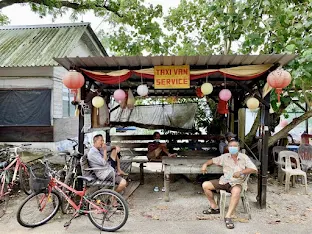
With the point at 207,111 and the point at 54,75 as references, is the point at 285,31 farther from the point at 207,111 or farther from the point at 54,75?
the point at 54,75

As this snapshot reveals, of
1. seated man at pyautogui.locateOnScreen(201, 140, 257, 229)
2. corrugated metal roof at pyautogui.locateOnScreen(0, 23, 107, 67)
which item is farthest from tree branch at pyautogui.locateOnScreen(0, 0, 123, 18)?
seated man at pyautogui.locateOnScreen(201, 140, 257, 229)

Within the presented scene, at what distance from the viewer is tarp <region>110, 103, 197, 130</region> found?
900 cm

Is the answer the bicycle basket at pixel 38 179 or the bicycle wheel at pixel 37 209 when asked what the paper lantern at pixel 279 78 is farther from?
the bicycle wheel at pixel 37 209

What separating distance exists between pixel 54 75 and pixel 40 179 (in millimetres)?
4812

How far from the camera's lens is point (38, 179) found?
12.8ft

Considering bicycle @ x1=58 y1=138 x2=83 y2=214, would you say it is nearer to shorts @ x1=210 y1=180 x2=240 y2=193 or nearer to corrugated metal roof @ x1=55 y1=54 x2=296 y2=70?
corrugated metal roof @ x1=55 y1=54 x2=296 y2=70

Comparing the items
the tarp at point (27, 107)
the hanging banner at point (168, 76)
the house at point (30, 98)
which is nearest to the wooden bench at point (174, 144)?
the house at point (30, 98)

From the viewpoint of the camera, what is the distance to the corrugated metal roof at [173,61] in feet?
14.9

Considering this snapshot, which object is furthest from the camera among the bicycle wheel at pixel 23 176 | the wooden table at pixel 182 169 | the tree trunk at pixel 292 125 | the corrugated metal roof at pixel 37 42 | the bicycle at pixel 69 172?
the corrugated metal roof at pixel 37 42

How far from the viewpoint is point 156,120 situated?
9.16 m

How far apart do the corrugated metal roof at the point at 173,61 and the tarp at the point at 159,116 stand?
4056mm

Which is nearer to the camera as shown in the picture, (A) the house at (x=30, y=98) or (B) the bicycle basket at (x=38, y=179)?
(B) the bicycle basket at (x=38, y=179)

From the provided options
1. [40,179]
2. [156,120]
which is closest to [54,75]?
[156,120]

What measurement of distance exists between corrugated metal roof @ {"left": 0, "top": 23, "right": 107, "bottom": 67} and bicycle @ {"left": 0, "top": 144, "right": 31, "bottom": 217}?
2.77 metres
